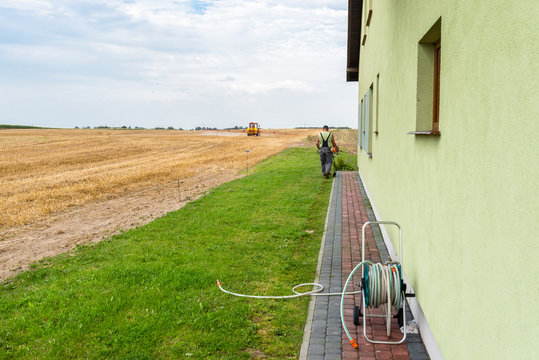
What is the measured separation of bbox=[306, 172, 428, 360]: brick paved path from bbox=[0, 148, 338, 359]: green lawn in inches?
8.3

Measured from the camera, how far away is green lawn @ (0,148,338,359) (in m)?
4.26

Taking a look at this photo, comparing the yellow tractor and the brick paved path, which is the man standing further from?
the yellow tractor

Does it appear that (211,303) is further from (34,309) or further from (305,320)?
(34,309)

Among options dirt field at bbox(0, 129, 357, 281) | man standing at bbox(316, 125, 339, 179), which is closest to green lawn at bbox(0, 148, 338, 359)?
dirt field at bbox(0, 129, 357, 281)

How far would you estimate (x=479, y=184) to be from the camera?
2.58 m

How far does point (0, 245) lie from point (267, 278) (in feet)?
17.3

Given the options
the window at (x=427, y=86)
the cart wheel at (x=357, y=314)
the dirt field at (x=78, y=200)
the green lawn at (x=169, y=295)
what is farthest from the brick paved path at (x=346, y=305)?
the dirt field at (x=78, y=200)

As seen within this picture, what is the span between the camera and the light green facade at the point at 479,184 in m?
1.96

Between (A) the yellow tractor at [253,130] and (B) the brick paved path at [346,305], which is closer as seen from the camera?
(B) the brick paved path at [346,305]

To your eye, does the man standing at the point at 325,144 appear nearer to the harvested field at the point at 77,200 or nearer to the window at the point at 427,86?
the harvested field at the point at 77,200

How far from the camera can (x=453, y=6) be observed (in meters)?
3.19

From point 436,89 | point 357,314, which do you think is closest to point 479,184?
point 436,89

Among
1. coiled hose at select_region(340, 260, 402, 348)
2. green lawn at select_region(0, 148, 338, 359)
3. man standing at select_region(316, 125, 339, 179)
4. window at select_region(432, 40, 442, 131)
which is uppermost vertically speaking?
window at select_region(432, 40, 442, 131)

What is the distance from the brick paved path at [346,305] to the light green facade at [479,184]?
16.9 inches
